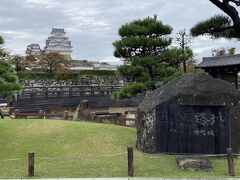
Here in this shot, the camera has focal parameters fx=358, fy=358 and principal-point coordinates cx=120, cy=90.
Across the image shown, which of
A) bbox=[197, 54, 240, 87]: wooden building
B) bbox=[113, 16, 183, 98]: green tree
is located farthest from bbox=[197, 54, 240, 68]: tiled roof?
bbox=[113, 16, 183, 98]: green tree

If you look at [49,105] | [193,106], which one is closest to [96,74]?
[49,105]

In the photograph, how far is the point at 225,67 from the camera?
72.5ft

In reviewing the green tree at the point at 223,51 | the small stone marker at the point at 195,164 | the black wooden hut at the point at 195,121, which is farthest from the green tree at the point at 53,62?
the small stone marker at the point at 195,164

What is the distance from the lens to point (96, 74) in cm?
5709

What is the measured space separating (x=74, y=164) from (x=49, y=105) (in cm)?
1729

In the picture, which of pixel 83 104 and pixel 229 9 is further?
pixel 83 104

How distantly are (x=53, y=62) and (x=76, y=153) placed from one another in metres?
44.1

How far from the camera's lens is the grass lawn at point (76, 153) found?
10.1 meters

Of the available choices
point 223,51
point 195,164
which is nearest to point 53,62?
point 223,51

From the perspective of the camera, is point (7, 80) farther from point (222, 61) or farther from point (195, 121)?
point (222, 61)

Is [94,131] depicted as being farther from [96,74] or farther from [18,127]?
[96,74]

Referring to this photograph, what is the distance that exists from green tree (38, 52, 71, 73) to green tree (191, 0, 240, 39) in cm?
4237

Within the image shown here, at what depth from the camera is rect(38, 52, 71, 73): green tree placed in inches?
2136

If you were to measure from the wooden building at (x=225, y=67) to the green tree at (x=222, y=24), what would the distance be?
9235mm
